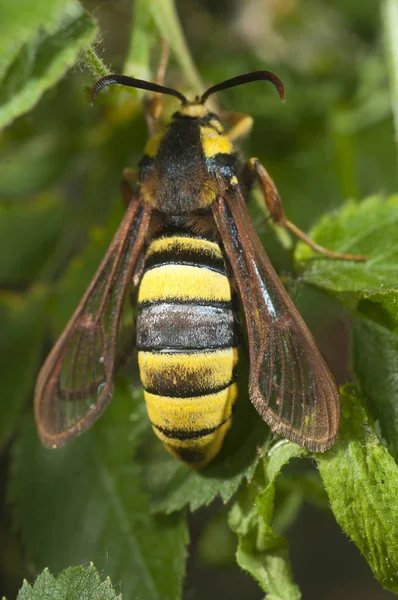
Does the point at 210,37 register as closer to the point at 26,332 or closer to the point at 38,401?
the point at 26,332

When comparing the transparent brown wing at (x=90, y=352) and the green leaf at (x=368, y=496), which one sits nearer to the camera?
the green leaf at (x=368, y=496)

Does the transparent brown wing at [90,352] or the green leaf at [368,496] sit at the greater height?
the transparent brown wing at [90,352]

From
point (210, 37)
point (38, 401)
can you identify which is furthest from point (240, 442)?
point (210, 37)

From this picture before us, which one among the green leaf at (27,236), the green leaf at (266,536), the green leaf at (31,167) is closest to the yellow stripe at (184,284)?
the green leaf at (266,536)

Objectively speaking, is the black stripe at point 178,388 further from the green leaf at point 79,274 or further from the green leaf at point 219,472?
the green leaf at point 79,274

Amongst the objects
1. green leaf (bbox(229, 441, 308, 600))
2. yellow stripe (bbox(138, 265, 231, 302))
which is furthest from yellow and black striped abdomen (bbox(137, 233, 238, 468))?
green leaf (bbox(229, 441, 308, 600))

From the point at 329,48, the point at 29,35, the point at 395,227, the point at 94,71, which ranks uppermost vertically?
the point at 329,48
